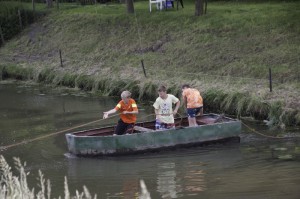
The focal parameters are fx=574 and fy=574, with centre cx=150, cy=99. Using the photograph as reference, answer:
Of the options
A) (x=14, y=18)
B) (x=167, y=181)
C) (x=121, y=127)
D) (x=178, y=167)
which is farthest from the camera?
(x=14, y=18)

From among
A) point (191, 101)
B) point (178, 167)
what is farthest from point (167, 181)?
point (191, 101)

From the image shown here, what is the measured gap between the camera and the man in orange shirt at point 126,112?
14531mm

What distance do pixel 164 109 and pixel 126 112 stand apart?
3.70ft

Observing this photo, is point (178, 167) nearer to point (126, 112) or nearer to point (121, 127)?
point (126, 112)

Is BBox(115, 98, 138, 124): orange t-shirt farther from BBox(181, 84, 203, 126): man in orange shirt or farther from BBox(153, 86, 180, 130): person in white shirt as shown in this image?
BBox(181, 84, 203, 126): man in orange shirt

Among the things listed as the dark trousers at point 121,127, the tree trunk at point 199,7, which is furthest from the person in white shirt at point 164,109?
the tree trunk at point 199,7

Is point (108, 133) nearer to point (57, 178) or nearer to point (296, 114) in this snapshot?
point (57, 178)

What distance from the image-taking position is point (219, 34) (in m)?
25.6

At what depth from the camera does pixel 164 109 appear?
1506cm

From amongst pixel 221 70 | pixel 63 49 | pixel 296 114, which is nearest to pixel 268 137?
pixel 296 114

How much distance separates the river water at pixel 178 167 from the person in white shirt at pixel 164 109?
0.86 m

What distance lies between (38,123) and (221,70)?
7371 mm

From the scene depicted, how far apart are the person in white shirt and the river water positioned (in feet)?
2.83

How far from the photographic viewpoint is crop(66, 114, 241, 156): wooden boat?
14234 millimetres
